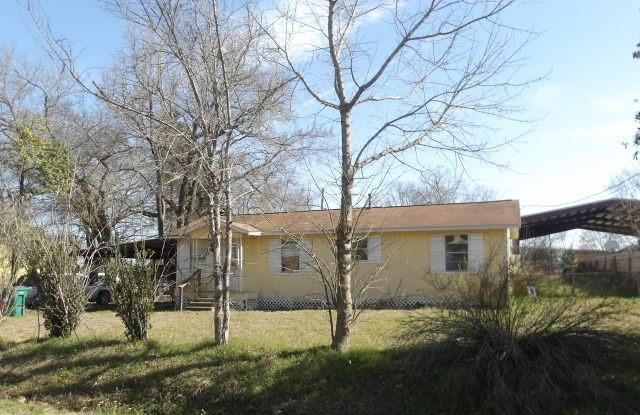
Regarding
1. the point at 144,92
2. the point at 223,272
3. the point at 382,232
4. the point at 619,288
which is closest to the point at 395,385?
the point at 223,272

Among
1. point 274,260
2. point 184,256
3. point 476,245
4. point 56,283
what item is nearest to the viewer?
point 56,283

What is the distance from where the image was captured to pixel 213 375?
964cm

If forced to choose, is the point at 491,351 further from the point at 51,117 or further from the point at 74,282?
the point at 51,117

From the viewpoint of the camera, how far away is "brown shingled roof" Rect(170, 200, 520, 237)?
19141mm

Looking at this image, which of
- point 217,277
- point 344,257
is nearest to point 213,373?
point 217,277

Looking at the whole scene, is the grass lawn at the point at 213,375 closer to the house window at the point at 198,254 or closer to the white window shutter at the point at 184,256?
the house window at the point at 198,254

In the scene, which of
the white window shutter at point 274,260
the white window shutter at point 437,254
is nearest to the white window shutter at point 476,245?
the white window shutter at point 437,254

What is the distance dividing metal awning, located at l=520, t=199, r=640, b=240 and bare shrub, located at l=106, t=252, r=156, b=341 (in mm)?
14435

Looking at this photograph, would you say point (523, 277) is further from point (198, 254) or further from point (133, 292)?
point (198, 254)

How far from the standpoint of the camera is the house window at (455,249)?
19.8m

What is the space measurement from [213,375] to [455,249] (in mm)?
12067

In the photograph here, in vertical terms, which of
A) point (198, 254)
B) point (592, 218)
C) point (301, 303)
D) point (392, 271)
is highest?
point (592, 218)

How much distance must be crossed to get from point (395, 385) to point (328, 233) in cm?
298

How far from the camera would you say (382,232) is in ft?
66.0
